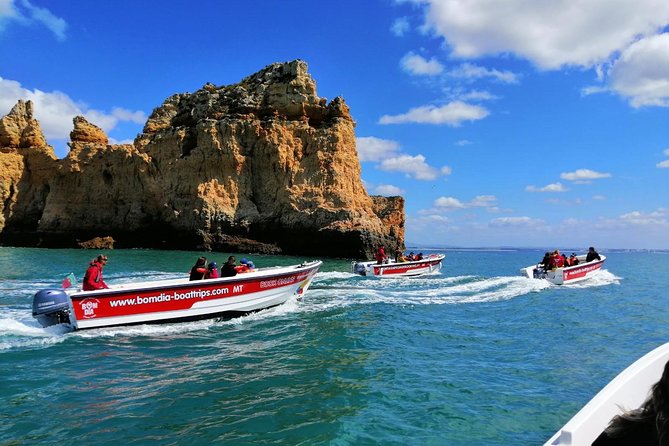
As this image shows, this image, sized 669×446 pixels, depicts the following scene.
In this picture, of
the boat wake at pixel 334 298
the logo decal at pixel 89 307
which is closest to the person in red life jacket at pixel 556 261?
the boat wake at pixel 334 298

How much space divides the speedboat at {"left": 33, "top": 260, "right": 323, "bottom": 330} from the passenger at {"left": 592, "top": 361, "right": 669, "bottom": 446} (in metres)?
10.7

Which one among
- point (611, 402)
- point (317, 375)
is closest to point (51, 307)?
point (317, 375)

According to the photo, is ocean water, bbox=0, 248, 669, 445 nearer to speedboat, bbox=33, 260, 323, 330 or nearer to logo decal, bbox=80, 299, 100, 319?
speedboat, bbox=33, 260, 323, 330

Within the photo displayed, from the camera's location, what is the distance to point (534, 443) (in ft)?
18.7

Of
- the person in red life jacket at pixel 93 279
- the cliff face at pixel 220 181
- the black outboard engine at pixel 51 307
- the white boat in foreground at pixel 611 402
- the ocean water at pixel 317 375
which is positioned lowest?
the ocean water at pixel 317 375

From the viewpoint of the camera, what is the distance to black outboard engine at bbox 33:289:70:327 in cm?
1052

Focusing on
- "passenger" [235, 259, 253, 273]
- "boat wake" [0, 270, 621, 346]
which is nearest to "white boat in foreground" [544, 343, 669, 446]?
"boat wake" [0, 270, 621, 346]

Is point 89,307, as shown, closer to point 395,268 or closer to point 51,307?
point 51,307

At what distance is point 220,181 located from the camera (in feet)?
165

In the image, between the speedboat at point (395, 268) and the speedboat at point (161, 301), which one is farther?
the speedboat at point (395, 268)

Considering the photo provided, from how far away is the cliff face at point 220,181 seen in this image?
46.8 meters

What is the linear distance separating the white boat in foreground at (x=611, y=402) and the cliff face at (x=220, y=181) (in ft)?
124

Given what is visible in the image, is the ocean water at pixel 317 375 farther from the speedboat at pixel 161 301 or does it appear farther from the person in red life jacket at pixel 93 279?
the person in red life jacket at pixel 93 279

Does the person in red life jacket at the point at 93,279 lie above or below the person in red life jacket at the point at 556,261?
below
